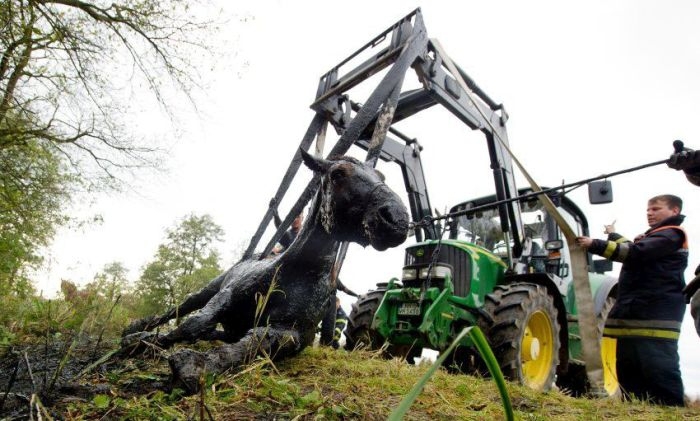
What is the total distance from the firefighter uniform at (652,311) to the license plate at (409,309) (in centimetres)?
200

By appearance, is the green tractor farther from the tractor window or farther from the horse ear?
the horse ear

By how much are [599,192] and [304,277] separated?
2408 millimetres

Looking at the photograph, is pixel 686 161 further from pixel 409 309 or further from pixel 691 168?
pixel 409 309

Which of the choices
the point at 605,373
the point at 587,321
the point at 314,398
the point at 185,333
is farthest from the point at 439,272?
the point at 605,373

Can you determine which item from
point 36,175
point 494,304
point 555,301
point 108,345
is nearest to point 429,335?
point 494,304

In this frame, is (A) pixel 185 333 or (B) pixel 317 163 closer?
(A) pixel 185 333

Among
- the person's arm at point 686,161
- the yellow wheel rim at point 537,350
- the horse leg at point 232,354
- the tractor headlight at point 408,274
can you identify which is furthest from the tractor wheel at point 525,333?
the horse leg at point 232,354

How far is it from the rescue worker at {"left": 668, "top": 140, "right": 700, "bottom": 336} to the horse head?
6.66 ft

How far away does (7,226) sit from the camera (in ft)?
31.5

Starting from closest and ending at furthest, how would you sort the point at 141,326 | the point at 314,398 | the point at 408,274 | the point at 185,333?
the point at 314,398 → the point at 185,333 → the point at 141,326 → the point at 408,274

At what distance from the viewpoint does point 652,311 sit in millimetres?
3664

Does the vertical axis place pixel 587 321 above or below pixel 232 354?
above

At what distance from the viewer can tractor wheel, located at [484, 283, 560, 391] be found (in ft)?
13.8

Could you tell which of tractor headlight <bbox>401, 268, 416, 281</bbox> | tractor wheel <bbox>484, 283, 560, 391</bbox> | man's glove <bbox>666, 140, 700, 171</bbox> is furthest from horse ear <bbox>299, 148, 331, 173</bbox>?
tractor headlight <bbox>401, 268, 416, 281</bbox>
